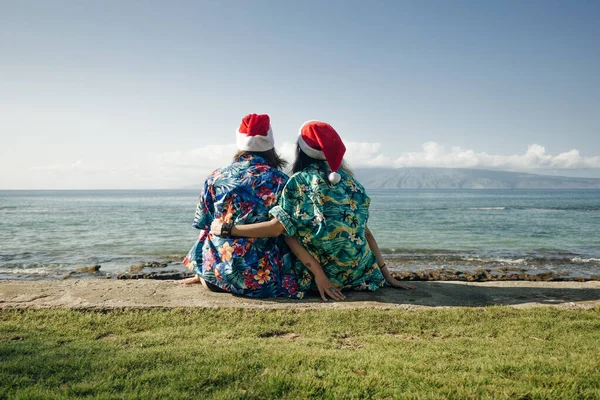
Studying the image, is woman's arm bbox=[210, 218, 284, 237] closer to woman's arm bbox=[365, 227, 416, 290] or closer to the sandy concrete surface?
the sandy concrete surface

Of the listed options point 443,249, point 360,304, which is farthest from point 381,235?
point 360,304

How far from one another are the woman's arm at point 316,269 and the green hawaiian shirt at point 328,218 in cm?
9

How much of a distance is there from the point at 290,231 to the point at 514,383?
2.35 metres

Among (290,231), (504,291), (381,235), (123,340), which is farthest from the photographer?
(381,235)

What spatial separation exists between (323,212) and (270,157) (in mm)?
951

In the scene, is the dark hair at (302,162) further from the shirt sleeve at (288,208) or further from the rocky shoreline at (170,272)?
the rocky shoreline at (170,272)

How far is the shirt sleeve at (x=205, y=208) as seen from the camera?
4648 mm

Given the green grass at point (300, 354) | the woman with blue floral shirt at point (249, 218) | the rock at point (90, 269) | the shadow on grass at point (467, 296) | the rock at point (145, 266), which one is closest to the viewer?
the green grass at point (300, 354)

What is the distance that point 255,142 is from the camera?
461 cm

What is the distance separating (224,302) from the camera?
14.5 feet

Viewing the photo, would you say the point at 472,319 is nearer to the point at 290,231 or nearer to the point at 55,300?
the point at 290,231

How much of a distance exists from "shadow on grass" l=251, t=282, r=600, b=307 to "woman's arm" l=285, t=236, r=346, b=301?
11 cm

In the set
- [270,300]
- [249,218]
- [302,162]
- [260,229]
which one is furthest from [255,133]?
[270,300]

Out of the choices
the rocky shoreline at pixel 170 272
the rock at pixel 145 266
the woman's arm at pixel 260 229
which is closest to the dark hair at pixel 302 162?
the woman's arm at pixel 260 229
